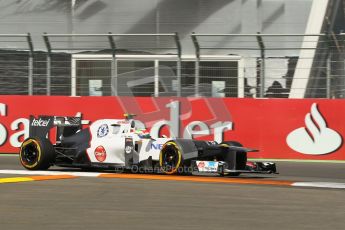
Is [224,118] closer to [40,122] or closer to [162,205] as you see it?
[40,122]

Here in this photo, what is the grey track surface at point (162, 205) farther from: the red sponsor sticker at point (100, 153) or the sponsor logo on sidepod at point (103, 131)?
the sponsor logo on sidepod at point (103, 131)

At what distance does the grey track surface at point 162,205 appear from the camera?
7.11 meters

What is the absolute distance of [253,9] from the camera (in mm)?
22641

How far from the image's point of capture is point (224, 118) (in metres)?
16.8

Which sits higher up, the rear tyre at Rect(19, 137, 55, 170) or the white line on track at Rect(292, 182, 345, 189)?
the rear tyre at Rect(19, 137, 55, 170)

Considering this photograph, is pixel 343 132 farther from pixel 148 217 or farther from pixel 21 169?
pixel 148 217

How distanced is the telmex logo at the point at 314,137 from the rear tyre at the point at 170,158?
5.19 m

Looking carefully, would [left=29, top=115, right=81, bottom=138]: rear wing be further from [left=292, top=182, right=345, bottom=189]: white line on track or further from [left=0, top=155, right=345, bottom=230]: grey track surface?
[left=292, top=182, right=345, bottom=189]: white line on track

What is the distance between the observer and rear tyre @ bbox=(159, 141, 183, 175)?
38.5 feet

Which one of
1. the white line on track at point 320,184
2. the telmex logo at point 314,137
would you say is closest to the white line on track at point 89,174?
the white line on track at point 320,184

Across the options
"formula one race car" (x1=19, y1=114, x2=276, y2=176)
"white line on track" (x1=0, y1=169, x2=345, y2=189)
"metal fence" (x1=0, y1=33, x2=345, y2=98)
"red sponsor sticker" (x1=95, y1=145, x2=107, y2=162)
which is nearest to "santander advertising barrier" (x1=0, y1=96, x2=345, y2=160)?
"metal fence" (x1=0, y1=33, x2=345, y2=98)

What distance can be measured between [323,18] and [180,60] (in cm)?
543

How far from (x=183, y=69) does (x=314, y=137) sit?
3.81 metres

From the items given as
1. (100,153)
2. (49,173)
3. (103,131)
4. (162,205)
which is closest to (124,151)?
(100,153)
